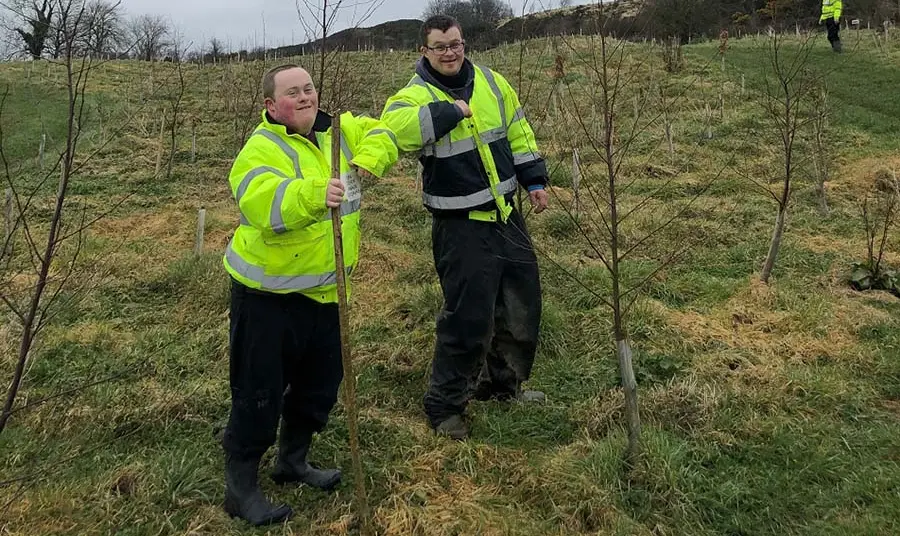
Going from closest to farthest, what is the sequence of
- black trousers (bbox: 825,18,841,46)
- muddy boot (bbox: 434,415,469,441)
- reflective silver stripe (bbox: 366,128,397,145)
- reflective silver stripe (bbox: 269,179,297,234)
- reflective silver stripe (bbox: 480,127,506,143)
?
reflective silver stripe (bbox: 269,179,297,234)
reflective silver stripe (bbox: 366,128,397,145)
reflective silver stripe (bbox: 480,127,506,143)
muddy boot (bbox: 434,415,469,441)
black trousers (bbox: 825,18,841,46)

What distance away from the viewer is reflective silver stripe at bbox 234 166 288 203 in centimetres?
226

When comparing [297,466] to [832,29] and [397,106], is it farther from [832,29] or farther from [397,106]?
[832,29]

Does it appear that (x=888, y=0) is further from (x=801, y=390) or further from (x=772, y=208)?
(x=801, y=390)

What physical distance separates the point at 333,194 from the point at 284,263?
1.49 feet

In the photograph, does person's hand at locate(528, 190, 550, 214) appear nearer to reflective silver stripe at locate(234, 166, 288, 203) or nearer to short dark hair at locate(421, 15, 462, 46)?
short dark hair at locate(421, 15, 462, 46)

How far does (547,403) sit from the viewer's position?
374 centimetres

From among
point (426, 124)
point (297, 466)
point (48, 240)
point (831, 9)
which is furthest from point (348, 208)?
point (831, 9)

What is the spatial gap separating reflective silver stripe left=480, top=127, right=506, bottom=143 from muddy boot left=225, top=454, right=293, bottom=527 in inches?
72.5

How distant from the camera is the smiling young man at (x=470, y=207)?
311 centimetres

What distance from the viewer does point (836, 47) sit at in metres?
16.8

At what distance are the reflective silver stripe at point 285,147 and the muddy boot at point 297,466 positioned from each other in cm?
122

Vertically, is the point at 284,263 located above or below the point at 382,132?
Answer: below

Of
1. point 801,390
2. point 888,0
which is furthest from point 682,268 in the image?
point 888,0

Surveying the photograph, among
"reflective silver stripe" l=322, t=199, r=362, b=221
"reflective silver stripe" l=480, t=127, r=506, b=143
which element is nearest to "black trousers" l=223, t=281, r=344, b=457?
"reflective silver stripe" l=322, t=199, r=362, b=221
